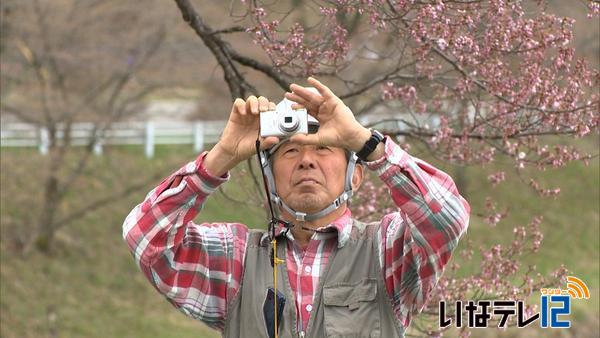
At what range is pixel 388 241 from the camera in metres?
3.65

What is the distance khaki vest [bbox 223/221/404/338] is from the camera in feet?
11.7

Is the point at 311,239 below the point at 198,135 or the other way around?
below

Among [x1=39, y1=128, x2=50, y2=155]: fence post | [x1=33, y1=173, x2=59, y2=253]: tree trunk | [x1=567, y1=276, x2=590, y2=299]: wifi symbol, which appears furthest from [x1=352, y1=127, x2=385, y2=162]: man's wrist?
[x1=39, y1=128, x2=50, y2=155]: fence post

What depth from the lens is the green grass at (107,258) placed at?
16.6 m

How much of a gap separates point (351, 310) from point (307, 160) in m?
0.48

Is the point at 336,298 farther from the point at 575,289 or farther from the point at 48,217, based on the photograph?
the point at 48,217

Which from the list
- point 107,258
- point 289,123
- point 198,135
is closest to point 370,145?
point 289,123

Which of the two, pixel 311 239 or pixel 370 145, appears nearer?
pixel 370 145

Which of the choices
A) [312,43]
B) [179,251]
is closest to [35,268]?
[312,43]

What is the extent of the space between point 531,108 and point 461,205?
8.27ft

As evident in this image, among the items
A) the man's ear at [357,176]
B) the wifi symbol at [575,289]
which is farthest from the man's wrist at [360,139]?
the wifi symbol at [575,289]

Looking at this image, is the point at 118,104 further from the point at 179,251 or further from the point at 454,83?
the point at 179,251

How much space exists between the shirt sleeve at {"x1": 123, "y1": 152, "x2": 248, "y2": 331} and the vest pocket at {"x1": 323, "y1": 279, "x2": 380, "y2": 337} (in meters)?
0.34

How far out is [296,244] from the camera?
373cm
